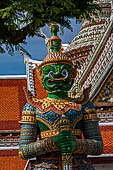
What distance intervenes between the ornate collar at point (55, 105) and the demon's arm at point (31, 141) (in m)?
0.08

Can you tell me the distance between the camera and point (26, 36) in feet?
17.5

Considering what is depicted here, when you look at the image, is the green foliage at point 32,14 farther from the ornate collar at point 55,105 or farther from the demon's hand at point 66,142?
the demon's hand at point 66,142

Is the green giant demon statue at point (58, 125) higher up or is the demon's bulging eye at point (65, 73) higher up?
the demon's bulging eye at point (65, 73)

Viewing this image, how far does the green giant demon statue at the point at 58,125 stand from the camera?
17.5ft

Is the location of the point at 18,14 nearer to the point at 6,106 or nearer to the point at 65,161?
the point at 65,161

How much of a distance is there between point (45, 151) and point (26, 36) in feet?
4.57

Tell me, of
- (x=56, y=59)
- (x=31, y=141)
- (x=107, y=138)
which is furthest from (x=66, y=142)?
(x=107, y=138)

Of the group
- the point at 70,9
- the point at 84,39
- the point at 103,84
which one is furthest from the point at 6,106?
the point at 70,9

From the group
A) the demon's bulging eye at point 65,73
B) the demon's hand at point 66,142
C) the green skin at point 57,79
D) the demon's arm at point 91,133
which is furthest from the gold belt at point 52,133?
the demon's bulging eye at point 65,73

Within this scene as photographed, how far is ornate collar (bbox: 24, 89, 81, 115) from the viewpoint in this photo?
18.7 feet

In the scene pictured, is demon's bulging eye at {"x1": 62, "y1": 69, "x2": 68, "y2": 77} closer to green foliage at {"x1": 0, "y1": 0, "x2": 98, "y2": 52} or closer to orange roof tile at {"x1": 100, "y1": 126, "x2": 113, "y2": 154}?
green foliage at {"x1": 0, "y1": 0, "x2": 98, "y2": 52}

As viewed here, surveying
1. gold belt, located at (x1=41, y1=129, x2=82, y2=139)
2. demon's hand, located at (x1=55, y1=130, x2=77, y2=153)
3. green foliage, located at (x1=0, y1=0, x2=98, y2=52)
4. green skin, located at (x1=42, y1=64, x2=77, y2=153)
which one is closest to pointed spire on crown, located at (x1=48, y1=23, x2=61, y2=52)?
green skin, located at (x1=42, y1=64, x2=77, y2=153)

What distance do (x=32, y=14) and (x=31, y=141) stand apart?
1.64 m

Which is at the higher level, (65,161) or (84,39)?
(84,39)
